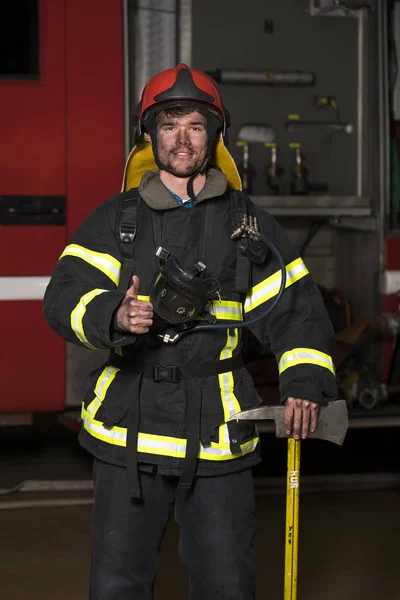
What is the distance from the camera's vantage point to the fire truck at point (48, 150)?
153 inches

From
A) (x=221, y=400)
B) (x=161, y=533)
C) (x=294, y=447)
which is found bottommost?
(x=161, y=533)

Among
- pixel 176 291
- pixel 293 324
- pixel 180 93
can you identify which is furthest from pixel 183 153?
pixel 293 324

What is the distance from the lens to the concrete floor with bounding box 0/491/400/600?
3178 millimetres

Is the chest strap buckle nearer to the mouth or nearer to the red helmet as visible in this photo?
the mouth

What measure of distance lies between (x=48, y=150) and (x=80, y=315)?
6.32 feet

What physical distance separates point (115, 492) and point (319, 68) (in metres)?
2.84

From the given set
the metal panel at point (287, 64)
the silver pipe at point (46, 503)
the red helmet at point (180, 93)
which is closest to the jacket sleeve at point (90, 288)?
the red helmet at point (180, 93)

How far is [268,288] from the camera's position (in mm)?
2367

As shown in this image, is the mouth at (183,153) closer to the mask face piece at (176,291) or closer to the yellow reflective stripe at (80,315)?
the mask face piece at (176,291)

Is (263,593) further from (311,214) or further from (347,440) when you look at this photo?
(347,440)

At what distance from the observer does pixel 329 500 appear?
415cm

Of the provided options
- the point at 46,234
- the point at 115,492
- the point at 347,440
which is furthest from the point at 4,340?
the point at 347,440

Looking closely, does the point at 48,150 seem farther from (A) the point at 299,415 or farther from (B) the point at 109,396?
(A) the point at 299,415

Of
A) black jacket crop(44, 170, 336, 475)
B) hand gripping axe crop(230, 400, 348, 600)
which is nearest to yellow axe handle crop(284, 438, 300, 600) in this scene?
hand gripping axe crop(230, 400, 348, 600)
